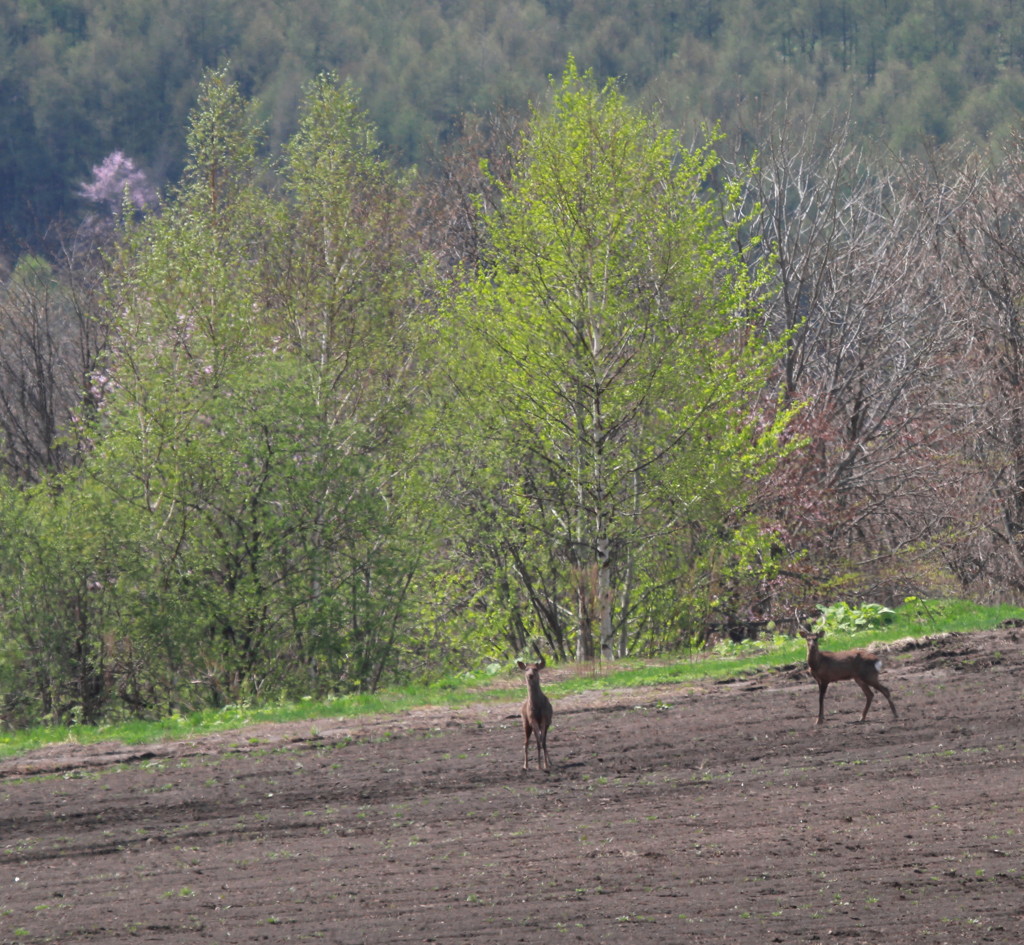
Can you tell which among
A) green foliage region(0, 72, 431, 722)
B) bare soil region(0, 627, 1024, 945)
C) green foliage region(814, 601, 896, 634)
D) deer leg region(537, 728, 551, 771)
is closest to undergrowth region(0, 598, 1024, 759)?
green foliage region(814, 601, 896, 634)

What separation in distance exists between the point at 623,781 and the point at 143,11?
370 feet

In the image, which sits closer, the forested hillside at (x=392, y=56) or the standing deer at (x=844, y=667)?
the standing deer at (x=844, y=667)

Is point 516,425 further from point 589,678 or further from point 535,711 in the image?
point 535,711

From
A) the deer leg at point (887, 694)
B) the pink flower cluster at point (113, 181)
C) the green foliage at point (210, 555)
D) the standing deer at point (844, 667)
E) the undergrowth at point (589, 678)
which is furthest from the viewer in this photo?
the pink flower cluster at point (113, 181)

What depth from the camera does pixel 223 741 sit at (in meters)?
14.5

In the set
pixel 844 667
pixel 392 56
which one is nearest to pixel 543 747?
pixel 844 667

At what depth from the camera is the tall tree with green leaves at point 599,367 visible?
21.8 meters

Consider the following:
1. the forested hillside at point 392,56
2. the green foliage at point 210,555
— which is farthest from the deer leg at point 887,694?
the forested hillside at point 392,56

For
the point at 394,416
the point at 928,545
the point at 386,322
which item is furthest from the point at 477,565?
the point at 928,545

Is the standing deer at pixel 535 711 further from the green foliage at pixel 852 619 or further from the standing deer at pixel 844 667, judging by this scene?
Answer: the green foliage at pixel 852 619

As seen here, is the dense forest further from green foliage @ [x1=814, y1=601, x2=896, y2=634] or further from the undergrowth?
green foliage @ [x1=814, y1=601, x2=896, y2=634]

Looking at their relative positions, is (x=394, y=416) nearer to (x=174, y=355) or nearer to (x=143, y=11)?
(x=174, y=355)

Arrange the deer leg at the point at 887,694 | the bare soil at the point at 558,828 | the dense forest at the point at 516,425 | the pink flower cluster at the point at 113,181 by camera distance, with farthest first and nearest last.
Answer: the pink flower cluster at the point at 113,181
the dense forest at the point at 516,425
the deer leg at the point at 887,694
the bare soil at the point at 558,828

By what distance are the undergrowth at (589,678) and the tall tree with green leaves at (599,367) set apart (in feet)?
8.36
